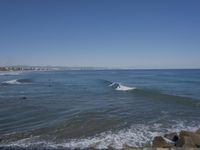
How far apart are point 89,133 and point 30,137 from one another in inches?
138

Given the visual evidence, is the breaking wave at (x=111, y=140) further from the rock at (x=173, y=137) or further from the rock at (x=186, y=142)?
the rock at (x=186, y=142)

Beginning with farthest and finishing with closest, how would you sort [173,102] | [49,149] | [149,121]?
[173,102] → [149,121] → [49,149]

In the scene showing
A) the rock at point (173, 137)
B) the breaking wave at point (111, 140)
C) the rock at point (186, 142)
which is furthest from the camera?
the rock at point (173, 137)

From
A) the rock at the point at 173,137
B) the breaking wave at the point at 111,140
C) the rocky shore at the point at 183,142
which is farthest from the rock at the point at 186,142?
the breaking wave at the point at 111,140

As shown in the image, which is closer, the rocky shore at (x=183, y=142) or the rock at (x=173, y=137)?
the rocky shore at (x=183, y=142)

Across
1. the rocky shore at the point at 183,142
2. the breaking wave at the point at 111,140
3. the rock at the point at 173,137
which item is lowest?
the breaking wave at the point at 111,140

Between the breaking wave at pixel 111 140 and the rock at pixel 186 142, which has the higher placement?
the rock at pixel 186 142

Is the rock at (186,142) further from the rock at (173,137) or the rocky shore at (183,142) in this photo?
the rock at (173,137)

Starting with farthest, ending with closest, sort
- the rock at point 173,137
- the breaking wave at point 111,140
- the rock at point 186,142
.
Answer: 1. the rock at point 173,137
2. the breaking wave at point 111,140
3. the rock at point 186,142

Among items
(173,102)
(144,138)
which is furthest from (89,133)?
(173,102)

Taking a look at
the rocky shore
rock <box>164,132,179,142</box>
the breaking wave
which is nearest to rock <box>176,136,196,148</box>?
the rocky shore

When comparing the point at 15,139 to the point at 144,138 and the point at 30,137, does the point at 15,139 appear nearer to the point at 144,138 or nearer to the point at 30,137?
the point at 30,137

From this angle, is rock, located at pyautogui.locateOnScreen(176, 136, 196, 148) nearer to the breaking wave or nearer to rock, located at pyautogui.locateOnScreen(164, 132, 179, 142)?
rock, located at pyautogui.locateOnScreen(164, 132, 179, 142)

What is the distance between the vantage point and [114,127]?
58.9ft
